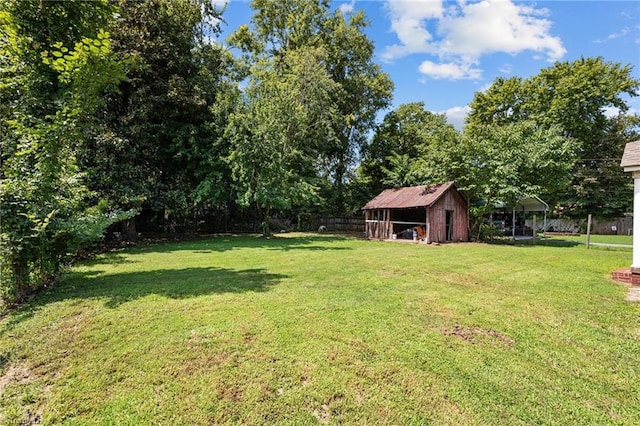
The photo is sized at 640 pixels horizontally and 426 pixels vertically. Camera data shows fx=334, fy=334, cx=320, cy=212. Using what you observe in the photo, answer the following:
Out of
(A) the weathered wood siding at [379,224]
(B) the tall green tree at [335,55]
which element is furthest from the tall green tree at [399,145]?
(A) the weathered wood siding at [379,224]

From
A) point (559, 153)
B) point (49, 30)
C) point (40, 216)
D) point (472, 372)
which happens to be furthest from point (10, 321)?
point (559, 153)

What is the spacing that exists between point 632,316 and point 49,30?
12.6 metres

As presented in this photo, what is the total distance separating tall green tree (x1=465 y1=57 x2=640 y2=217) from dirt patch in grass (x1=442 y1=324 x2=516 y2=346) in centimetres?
2626

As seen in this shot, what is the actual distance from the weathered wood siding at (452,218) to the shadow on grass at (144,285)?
36.4 ft

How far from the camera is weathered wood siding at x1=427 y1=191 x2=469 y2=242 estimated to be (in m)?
16.7

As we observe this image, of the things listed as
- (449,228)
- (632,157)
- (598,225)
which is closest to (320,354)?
(632,157)

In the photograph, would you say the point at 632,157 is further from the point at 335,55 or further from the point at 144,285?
the point at 335,55

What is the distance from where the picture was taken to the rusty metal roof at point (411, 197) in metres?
16.4

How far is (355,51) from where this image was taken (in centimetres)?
2702

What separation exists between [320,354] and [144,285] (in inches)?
176

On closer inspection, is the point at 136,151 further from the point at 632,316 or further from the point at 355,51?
the point at 355,51

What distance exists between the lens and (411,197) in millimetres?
18000

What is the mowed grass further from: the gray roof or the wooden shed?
the wooden shed

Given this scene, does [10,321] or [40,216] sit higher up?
[40,216]
